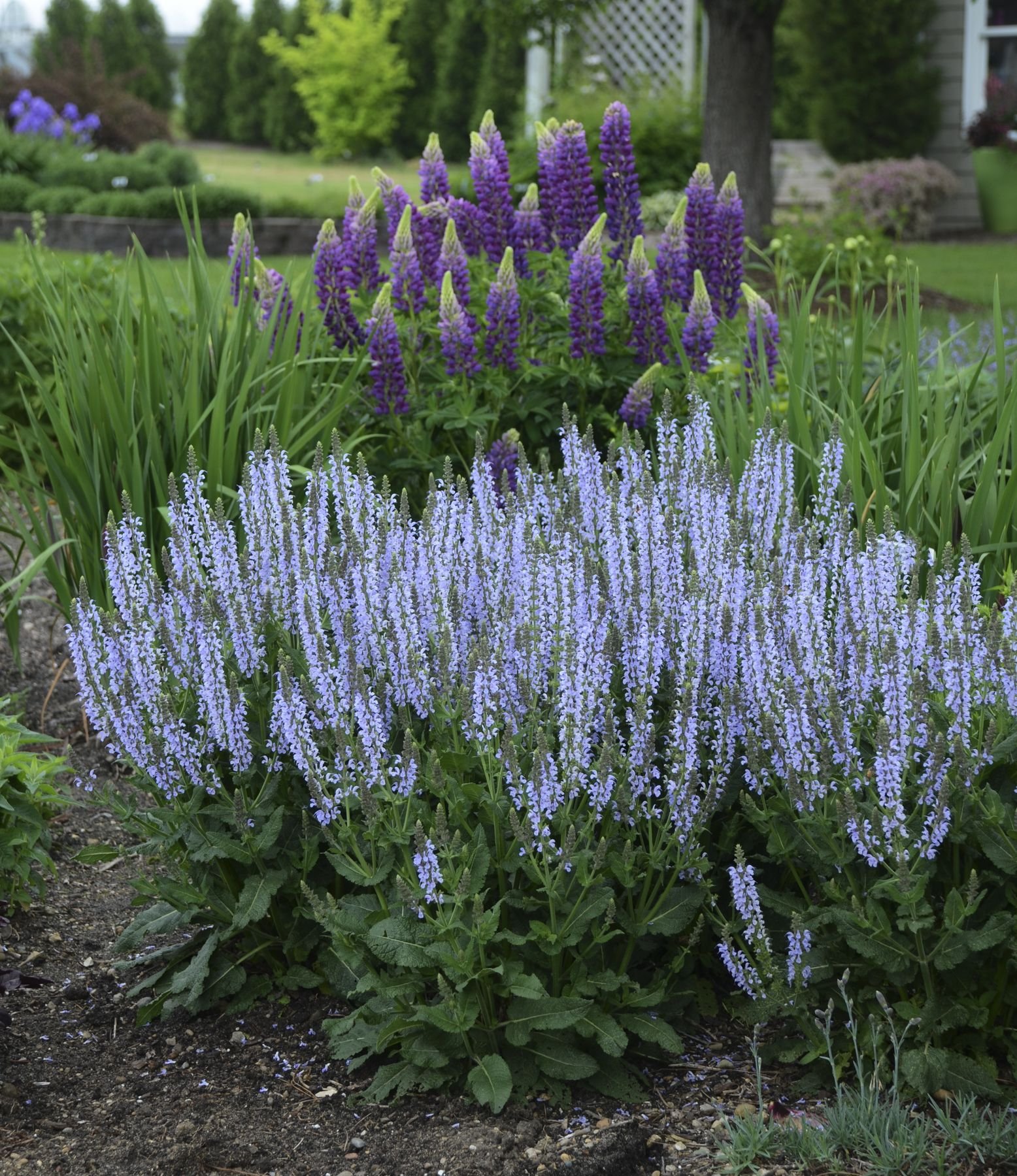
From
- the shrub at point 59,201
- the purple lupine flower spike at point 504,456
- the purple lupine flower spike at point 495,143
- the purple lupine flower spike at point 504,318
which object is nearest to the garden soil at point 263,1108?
the purple lupine flower spike at point 504,456

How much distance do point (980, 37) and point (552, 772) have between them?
1812 centimetres

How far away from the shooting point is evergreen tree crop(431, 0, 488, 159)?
23609 millimetres

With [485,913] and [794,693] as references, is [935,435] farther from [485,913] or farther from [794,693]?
[485,913]

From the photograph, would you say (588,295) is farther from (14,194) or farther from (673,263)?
(14,194)

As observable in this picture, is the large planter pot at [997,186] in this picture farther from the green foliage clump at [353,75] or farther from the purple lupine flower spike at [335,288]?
the purple lupine flower spike at [335,288]

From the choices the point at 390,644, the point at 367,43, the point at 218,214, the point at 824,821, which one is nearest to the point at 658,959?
the point at 824,821

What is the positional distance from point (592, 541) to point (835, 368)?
143 centimetres

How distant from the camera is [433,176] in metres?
5.01

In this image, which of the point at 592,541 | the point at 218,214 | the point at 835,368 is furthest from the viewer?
the point at 218,214

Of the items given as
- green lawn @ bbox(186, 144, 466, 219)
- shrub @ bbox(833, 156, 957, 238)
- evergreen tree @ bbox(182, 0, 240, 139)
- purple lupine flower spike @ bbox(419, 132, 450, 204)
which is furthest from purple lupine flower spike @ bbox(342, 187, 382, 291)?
evergreen tree @ bbox(182, 0, 240, 139)

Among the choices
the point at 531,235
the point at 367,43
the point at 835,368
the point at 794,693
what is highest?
the point at 367,43

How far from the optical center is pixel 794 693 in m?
2.42

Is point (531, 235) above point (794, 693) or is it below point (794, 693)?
above

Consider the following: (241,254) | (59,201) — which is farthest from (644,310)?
(59,201)
